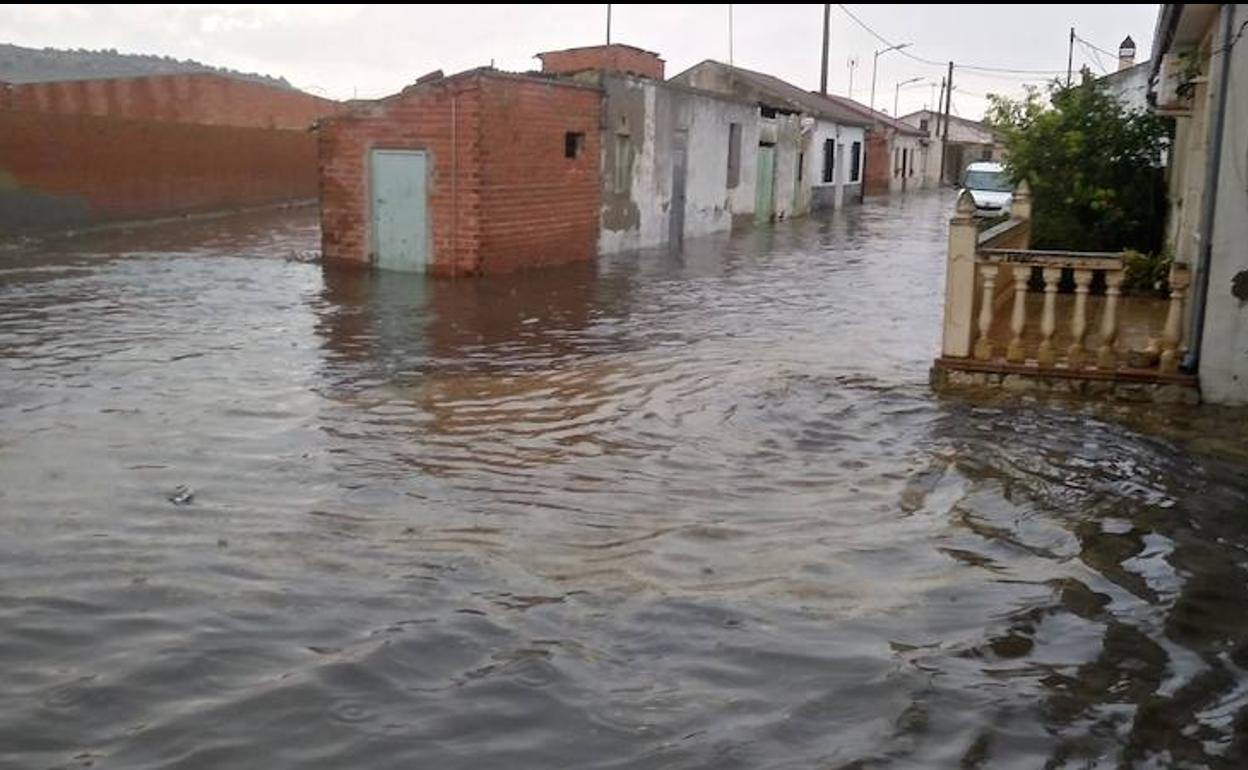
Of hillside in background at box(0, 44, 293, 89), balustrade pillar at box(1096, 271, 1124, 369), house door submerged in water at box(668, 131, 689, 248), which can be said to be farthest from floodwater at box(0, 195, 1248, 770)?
hillside in background at box(0, 44, 293, 89)

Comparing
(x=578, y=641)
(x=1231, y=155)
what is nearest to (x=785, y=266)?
(x=1231, y=155)

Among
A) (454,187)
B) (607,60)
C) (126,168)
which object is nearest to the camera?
(454,187)

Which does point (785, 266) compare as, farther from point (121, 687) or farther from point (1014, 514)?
point (121, 687)

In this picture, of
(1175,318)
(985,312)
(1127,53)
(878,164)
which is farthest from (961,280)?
(878,164)

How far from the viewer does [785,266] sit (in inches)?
773

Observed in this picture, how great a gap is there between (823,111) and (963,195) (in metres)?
→ 30.4

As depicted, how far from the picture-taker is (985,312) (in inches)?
349

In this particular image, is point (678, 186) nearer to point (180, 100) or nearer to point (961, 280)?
point (961, 280)

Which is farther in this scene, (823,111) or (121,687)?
(823,111)

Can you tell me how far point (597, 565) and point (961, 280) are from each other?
15.5 ft

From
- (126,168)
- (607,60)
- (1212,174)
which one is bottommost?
(126,168)

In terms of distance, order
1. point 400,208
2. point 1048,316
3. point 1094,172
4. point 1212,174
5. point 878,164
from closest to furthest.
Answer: point 1212,174 → point 1048,316 → point 1094,172 → point 400,208 → point 878,164

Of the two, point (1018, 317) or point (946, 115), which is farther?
point (946, 115)

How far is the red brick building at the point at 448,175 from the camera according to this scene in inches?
637
